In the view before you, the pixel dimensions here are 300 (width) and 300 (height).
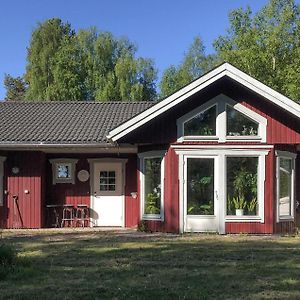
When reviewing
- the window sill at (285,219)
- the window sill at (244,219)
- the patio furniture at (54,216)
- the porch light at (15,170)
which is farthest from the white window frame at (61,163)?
the window sill at (285,219)

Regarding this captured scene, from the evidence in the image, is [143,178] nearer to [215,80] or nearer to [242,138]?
[242,138]

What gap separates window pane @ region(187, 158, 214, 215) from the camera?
15164 millimetres

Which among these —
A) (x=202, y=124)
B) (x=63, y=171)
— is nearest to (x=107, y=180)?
(x=63, y=171)

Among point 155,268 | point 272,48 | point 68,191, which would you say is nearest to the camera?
point 155,268

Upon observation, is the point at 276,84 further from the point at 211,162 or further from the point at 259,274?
the point at 259,274

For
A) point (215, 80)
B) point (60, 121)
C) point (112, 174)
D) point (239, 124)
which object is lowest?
point (112, 174)

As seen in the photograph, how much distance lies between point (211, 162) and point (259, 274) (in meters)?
6.69

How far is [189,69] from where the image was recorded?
5053 cm

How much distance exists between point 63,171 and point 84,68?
30152 mm

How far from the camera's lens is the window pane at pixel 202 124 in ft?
50.2

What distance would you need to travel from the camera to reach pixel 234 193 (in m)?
15.1

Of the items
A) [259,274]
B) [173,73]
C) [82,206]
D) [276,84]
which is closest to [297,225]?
[82,206]

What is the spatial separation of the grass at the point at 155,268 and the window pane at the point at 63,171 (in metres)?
3.90

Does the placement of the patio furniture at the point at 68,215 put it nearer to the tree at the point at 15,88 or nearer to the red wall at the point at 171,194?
the red wall at the point at 171,194
